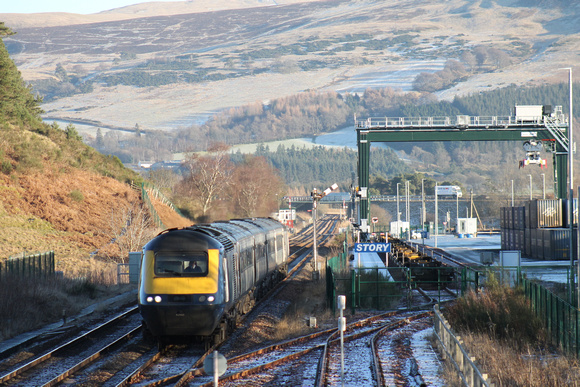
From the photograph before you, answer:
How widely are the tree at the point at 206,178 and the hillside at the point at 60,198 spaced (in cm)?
1175

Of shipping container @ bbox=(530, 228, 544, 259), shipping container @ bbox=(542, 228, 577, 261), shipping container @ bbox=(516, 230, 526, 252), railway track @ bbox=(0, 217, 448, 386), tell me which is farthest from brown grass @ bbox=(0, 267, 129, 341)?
shipping container @ bbox=(516, 230, 526, 252)

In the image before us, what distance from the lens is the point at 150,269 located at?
17.3 meters

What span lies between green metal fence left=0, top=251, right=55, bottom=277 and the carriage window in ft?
35.5

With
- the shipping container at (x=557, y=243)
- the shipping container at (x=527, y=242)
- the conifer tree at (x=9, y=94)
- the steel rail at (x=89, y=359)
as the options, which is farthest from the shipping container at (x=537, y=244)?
the conifer tree at (x=9, y=94)

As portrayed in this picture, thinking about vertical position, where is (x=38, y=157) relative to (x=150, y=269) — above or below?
above

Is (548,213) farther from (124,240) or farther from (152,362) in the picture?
(152,362)

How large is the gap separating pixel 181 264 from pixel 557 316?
32.5ft

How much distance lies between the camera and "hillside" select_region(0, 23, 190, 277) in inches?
1608

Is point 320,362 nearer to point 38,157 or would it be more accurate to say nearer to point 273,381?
point 273,381

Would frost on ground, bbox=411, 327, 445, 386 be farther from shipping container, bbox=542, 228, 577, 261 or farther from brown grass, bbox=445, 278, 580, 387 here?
shipping container, bbox=542, 228, 577, 261

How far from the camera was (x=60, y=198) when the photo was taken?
49438 mm

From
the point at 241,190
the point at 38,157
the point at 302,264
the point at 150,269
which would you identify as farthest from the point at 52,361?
the point at 241,190

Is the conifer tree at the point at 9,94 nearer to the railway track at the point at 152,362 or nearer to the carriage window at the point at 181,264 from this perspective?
the railway track at the point at 152,362

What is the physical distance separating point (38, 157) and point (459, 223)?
56897mm
